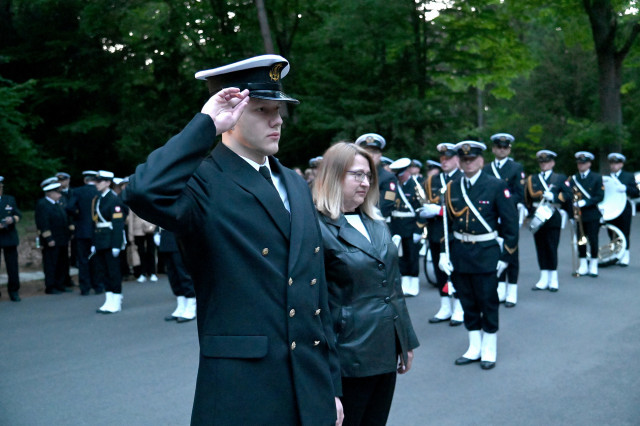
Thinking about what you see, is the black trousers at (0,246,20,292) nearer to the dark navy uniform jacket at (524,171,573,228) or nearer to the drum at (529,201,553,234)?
the drum at (529,201,553,234)

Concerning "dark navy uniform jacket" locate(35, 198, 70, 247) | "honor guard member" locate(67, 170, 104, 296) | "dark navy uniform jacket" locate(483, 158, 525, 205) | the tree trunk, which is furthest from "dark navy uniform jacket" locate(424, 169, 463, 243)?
the tree trunk

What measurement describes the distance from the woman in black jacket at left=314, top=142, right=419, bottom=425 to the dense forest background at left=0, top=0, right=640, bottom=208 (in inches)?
677

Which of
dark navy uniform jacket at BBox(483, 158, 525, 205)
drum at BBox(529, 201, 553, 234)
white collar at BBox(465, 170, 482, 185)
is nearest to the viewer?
white collar at BBox(465, 170, 482, 185)

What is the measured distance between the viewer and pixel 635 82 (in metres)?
29.7

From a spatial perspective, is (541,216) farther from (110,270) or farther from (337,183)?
(337,183)

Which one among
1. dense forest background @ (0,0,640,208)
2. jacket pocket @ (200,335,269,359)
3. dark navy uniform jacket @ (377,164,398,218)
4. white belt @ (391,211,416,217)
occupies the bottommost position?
white belt @ (391,211,416,217)

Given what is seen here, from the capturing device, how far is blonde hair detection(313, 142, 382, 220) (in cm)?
376

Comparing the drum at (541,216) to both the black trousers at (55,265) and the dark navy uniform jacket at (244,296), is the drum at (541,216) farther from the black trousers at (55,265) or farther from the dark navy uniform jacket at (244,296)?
the black trousers at (55,265)

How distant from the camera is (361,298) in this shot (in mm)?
3582

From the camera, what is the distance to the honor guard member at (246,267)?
231 cm

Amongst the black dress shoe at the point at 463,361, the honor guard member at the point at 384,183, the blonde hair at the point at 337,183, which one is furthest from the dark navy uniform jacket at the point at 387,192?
the blonde hair at the point at 337,183

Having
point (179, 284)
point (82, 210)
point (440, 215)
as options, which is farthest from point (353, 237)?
point (82, 210)

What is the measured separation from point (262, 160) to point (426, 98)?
812 inches

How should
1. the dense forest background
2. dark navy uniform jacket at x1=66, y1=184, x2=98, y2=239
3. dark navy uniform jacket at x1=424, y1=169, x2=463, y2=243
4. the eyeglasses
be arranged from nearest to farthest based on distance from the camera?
the eyeglasses → dark navy uniform jacket at x1=424, y1=169, x2=463, y2=243 → dark navy uniform jacket at x1=66, y1=184, x2=98, y2=239 → the dense forest background
